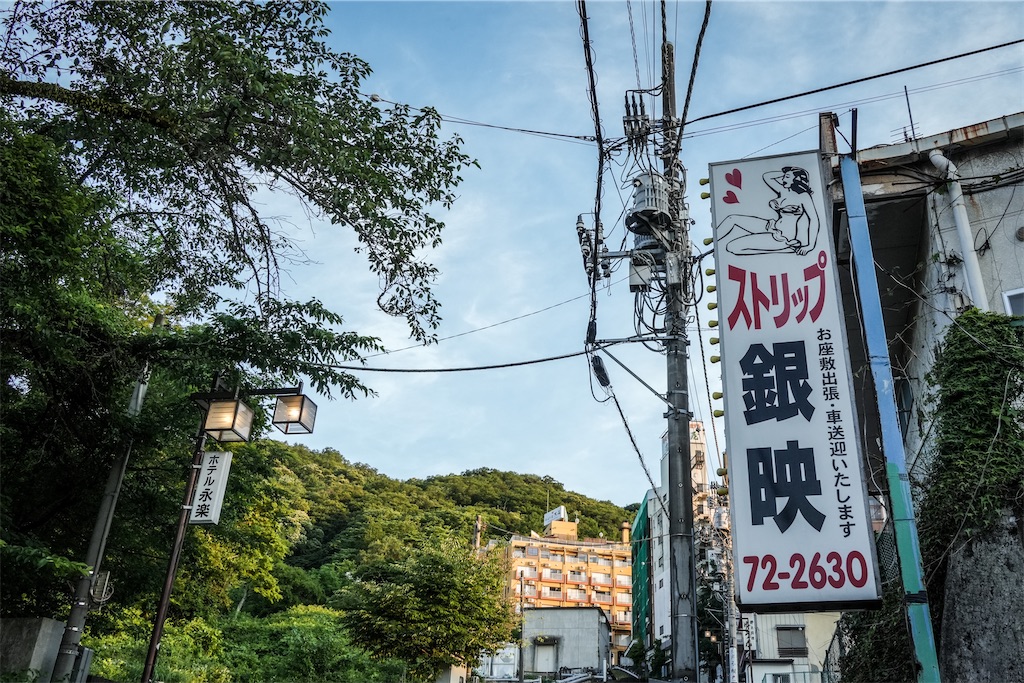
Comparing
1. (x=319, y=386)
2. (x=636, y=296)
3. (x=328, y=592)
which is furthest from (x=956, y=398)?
(x=328, y=592)

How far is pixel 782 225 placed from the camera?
912 centimetres

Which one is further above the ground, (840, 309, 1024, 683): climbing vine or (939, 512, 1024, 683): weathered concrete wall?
(840, 309, 1024, 683): climbing vine

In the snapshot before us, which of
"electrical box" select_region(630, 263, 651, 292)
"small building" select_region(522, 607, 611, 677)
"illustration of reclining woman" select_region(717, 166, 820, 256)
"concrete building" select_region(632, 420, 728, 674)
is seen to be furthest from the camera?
"small building" select_region(522, 607, 611, 677)

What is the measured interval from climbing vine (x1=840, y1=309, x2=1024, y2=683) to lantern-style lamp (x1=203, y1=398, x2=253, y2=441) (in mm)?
9233

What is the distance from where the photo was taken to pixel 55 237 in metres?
9.34

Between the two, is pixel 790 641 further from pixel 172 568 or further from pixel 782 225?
pixel 172 568

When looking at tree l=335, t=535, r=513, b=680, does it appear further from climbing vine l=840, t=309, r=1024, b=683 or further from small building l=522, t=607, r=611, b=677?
small building l=522, t=607, r=611, b=677

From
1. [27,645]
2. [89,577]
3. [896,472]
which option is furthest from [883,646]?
[27,645]

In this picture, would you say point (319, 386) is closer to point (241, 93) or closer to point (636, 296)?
point (241, 93)

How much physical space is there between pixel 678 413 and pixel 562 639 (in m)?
45.1

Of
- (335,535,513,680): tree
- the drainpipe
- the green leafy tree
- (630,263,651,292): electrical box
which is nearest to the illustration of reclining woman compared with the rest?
(630,263,651,292): electrical box

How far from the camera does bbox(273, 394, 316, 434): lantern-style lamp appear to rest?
10977 millimetres

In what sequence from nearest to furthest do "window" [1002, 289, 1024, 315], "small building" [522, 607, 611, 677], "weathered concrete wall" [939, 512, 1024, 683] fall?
"weathered concrete wall" [939, 512, 1024, 683]
"window" [1002, 289, 1024, 315]
"small building" [522, 607, 611, 677]

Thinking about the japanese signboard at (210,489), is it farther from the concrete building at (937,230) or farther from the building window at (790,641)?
the building window at (790,641)
